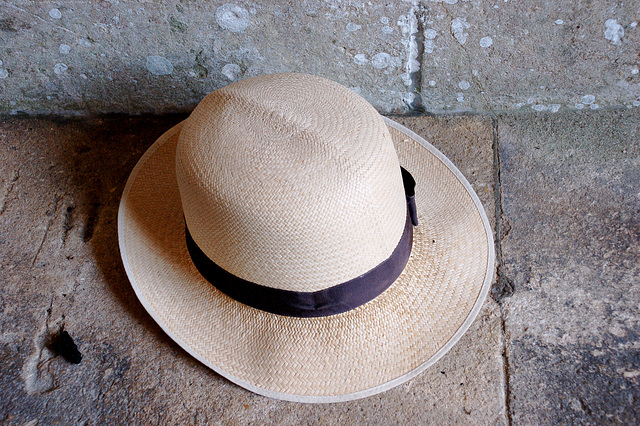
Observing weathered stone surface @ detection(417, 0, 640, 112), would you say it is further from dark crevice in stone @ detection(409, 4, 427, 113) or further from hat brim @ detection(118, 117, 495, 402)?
hat brim @ detection(118, 117, 495, 402)

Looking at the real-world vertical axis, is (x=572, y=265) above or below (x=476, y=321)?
above

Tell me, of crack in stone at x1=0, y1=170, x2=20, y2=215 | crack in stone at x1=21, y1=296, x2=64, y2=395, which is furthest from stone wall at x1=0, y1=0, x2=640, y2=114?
crack in stone at x1=21, y1=296, x2=64, y2=395

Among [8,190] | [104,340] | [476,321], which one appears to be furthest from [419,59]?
[8,190]

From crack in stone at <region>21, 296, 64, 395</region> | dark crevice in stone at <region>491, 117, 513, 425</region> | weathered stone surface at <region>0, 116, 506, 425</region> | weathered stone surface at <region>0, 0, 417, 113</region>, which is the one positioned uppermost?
weathered stone surface at <region>0, 0, 417, 113</region>

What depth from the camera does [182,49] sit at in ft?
6.48

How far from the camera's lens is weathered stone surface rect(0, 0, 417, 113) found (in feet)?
6.13

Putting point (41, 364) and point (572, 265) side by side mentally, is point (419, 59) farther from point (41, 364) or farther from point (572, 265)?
point (41, 364)

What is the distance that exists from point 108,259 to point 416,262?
3.59 ft

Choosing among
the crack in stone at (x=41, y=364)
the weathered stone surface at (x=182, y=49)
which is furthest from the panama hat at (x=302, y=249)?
the weathered stone surface at (x=182, y=49)

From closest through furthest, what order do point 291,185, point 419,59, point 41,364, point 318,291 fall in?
point 291,185 → point 318,291 → point 41,364 → point 419,59

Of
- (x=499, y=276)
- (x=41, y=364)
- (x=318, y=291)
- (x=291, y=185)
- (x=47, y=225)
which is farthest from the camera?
(x=47, y=225)

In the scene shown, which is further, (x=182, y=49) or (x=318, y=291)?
(x=182, y=49)

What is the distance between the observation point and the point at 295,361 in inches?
54.1

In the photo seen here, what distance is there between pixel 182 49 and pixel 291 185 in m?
1.11
